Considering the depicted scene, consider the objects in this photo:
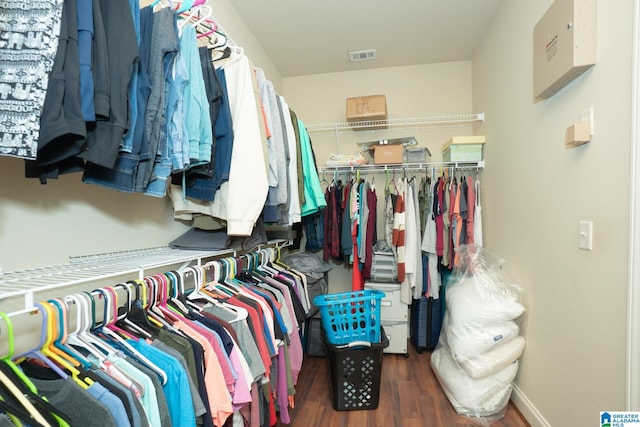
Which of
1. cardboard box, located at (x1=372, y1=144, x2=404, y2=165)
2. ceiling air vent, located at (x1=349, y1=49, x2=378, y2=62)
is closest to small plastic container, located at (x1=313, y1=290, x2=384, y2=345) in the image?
cardboard box, located at (x1=372, y1=144, x2=404, y2=165)

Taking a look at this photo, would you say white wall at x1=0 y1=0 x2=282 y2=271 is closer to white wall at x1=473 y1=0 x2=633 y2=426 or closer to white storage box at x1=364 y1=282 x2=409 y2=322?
white storage box at x1=364 y1=282 x2=409 y2=322

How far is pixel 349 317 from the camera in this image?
82.0 inches

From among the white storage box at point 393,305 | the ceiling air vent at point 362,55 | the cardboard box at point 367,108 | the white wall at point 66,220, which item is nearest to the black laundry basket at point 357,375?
the white storage box at point 393,305

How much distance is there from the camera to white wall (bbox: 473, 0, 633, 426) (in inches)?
46.9

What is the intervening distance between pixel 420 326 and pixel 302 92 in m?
2.70

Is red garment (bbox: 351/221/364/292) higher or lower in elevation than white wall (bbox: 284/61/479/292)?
lower

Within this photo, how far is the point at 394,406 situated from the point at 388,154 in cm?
198

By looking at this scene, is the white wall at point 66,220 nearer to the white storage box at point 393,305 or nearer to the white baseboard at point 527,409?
the white storage box at point 393,305

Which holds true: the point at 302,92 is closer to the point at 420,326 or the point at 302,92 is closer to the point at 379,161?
the point at 379,161

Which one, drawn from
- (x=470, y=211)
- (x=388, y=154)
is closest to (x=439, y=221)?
(x=470, y=211)

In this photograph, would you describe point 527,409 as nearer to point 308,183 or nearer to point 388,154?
point 308,183

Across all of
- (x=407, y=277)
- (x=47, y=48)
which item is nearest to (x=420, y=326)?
(x=407, y=277)

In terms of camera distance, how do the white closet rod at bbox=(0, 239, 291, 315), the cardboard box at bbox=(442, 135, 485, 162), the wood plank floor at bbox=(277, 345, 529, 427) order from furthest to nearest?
the cardboard box at bbox=(442, 135, 485, 162) → the wood plank floor at bbox=(277, 345, 529, 427) → the white closet rod at bbox=(0, 239, 291, 315)

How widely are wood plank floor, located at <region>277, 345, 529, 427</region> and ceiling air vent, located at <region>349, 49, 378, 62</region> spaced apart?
111 inches
